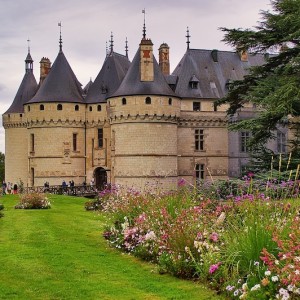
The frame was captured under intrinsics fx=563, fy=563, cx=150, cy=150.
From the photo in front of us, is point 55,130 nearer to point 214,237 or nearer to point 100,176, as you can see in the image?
point 100,176

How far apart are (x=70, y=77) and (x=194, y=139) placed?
35.9 feet

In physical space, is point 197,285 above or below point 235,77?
below

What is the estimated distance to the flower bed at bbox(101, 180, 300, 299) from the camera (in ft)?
24.3

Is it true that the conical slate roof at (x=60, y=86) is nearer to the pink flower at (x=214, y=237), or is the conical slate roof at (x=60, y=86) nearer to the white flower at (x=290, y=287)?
the pink flower at (x=214, y=237)

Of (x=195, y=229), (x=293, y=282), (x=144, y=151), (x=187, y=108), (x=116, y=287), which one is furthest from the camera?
(x=187, y=108)

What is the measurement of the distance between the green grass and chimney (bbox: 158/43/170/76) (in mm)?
30790

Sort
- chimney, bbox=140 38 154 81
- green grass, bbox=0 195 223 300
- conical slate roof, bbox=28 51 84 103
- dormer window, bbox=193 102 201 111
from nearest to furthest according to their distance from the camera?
green grass, bbox=0 195 223 300 → chimney, bbox=140 38 154 81 → conical slate roof, bbox=28 51 84 103 → dormer window, bbox=193 102 201 111

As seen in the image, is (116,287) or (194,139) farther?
(194,139)

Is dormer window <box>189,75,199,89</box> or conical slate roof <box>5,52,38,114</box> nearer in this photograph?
dormer window <box>189,75,199,89</box>

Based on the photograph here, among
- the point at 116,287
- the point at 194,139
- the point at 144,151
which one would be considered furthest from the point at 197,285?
the point at 194,139

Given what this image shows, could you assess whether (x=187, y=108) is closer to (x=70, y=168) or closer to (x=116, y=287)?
(x=70, y=168)

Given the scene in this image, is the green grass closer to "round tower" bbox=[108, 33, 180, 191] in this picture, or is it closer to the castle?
"round tower" bbox=[108, 33, 180, 191]

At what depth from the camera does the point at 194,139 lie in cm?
4334

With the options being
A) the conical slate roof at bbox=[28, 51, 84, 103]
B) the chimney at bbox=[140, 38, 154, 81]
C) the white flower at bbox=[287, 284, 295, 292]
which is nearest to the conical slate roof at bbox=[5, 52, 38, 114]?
the conical slate roof at bbox=[28, 51, 84, 103]
